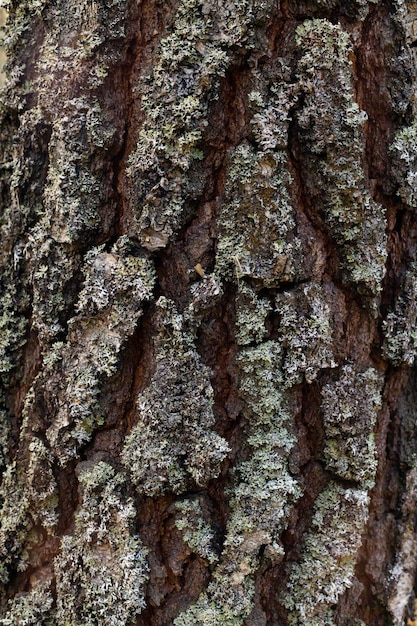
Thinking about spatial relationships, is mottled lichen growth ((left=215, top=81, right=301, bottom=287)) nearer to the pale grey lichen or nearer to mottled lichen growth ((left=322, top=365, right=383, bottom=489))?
mottled lichen growth ((left=322, top=365, right=383, bottom=489))

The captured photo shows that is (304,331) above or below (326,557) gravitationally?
above

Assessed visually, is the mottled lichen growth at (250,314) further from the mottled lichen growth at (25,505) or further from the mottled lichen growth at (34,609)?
the mottled lichen growth at (34,609)

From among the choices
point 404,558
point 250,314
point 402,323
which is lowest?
point 404,558

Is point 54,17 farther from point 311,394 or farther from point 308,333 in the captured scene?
point 311,394

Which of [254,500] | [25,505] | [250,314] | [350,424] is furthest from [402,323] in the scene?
[25,505]

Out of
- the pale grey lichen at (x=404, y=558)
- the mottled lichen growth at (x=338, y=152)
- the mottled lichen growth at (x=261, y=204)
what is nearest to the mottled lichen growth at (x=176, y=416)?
the mottled lichen growth at (x=261, y=204)

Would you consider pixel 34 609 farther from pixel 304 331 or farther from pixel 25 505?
pixel 304 331
